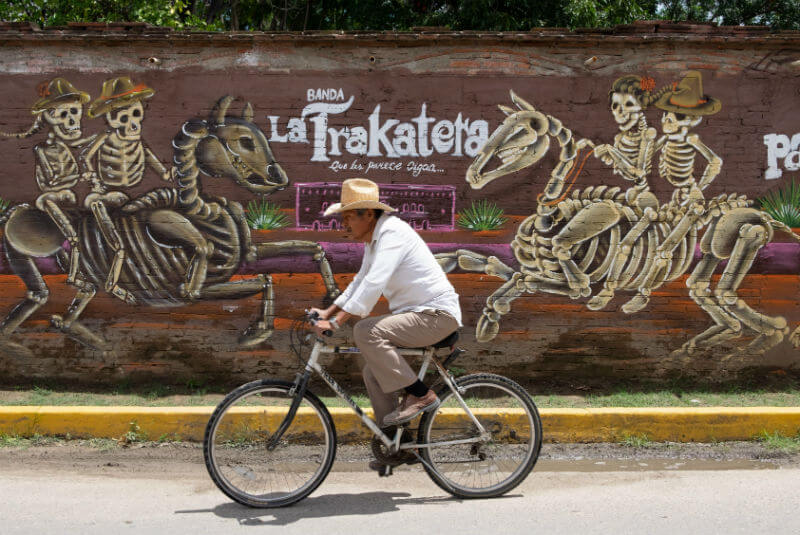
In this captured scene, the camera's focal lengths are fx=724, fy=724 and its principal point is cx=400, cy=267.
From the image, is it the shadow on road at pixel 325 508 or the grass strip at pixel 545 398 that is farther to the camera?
the grass strip at pixel 545 398

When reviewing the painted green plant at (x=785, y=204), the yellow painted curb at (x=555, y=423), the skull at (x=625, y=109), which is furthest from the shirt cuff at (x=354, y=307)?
the painted green plant at (x=785, y=204)

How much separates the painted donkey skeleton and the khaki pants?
252cm

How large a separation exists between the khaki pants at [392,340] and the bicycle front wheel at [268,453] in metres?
0.36

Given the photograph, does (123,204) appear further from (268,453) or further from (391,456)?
(391,456)

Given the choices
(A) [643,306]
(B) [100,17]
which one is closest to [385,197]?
(A) [643,306]

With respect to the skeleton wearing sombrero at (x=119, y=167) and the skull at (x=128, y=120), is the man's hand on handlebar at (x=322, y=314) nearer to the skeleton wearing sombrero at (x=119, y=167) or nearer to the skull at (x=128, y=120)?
the skeleton wearing sombrero at (x=119, y=167)

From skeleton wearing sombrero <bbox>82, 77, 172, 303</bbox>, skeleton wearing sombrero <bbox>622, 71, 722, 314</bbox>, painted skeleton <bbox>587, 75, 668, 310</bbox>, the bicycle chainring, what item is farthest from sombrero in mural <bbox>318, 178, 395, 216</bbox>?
skeleton wearing sombrero <bbox>622, 71, 722, 314</bbox>

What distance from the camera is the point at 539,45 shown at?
6.57 m

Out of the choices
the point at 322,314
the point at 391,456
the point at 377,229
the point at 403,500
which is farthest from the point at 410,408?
the point at 377,229

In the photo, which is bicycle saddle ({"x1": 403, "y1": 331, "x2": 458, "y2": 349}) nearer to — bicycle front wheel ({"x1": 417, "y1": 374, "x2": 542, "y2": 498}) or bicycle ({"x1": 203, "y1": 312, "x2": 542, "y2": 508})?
bicycle ({"x1": 203, "y1": 312, "x2": 542, "y2": 508})

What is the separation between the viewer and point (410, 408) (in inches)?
162

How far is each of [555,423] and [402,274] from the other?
2168 mm

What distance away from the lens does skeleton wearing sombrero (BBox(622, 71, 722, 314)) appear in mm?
6641

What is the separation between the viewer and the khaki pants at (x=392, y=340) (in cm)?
406
